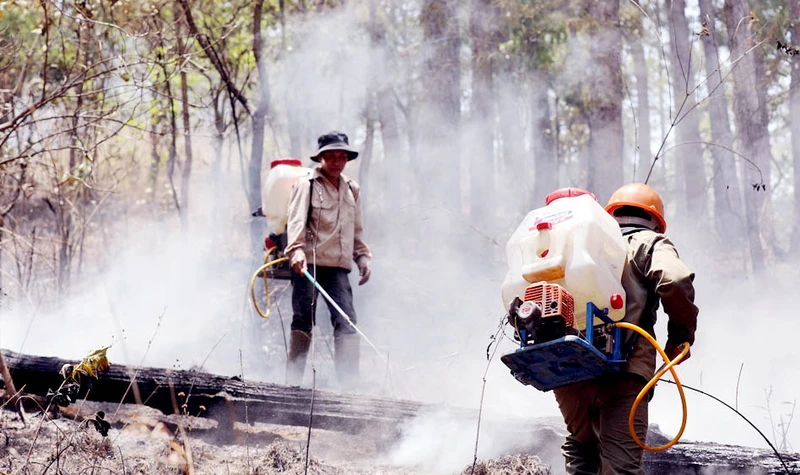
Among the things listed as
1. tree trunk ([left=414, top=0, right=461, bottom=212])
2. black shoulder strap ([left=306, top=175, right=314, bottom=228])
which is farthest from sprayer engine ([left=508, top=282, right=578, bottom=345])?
tree trunk ([left=414, top=0, right=461, bottom=212])

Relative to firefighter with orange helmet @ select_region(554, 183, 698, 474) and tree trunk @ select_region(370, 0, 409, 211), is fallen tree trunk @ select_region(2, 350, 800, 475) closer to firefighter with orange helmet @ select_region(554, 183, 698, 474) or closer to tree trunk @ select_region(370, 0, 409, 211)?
firefighter with orange helmet @ select_region(554, 183, 698, 474)

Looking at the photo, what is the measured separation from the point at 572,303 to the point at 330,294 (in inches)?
120

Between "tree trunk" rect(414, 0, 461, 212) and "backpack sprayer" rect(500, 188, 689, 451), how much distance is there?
853 centimetres

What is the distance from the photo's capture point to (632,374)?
9.95ft

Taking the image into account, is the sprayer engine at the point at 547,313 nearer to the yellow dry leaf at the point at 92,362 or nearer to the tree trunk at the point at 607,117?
the yellow dry leaf at the point at 92,362

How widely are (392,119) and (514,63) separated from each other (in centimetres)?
223

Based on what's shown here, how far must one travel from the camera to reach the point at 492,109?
13617mm

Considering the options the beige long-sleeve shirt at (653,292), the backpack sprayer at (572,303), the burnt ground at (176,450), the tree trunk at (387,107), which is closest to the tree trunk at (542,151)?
the tree trunk at (387,107)

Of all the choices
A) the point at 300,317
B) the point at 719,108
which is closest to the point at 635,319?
the point at 300,317

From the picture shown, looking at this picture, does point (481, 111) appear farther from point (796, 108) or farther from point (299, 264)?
point (299, 264)

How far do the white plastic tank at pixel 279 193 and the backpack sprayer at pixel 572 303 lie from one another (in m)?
3.46

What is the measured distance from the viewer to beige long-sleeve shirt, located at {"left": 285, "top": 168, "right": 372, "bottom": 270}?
18.2 feet

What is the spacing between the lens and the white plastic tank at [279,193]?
6176mm

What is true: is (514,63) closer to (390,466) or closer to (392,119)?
(392,119)
